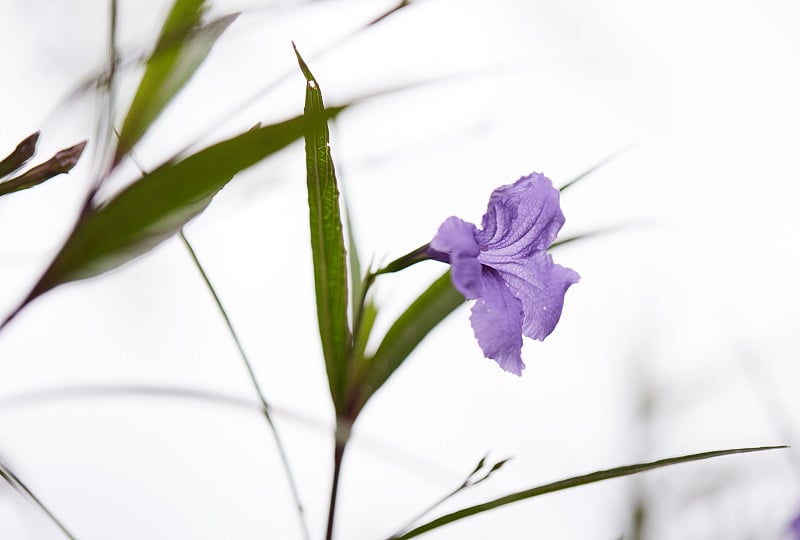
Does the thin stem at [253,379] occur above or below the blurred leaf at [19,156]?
below

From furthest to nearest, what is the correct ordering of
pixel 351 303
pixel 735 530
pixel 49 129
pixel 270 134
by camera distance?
1. pixel 735 530
2. pixel 351 303
3. pixel 49 129
4. pixel 270 134

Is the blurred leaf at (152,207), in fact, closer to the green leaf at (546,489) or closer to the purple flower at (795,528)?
the green leaf at (546,489)

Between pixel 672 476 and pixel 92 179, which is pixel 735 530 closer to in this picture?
pixel 672 476

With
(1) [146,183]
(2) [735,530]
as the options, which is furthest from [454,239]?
(2) [735,530]

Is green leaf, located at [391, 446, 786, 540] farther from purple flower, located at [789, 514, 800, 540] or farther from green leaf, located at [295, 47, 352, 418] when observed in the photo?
purple flower, located at [789, 514, 800, 540]

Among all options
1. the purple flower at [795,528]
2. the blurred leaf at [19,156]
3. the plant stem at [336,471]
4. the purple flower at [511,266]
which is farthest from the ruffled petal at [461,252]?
the purple flower at [795,528]
